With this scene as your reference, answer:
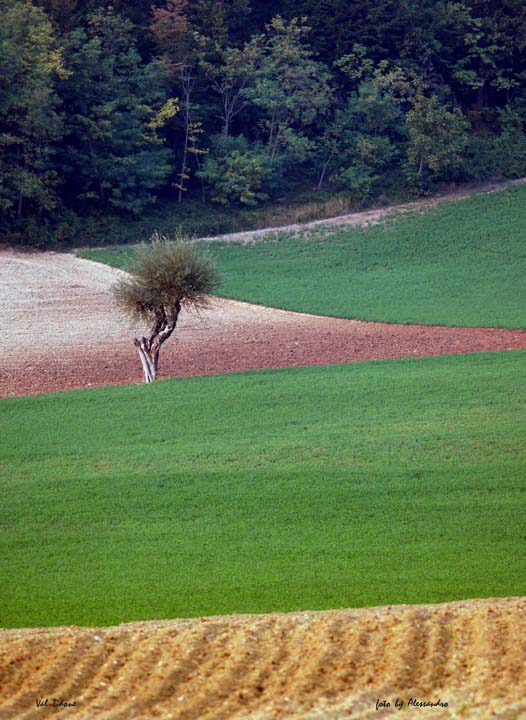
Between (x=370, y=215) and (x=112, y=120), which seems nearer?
(x=370, y=215)

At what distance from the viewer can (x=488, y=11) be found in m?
73.9

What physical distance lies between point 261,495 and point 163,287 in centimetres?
1204

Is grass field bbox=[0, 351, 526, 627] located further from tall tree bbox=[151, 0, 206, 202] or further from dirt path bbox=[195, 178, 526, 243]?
tall tree bbox=[151, 0, 206, 202]

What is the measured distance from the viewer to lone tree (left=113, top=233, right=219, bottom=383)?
28.9 metres

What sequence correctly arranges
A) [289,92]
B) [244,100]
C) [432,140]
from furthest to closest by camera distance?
[244,100] → [289,92] → [432,140]

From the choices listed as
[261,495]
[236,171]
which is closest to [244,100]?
[236,171]

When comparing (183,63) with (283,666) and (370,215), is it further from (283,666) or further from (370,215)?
(283,666)

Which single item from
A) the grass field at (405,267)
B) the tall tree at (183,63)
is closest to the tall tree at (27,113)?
the grass field at (405,267)

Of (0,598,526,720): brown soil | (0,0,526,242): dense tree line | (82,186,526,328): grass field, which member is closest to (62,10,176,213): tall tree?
(0,0,526,242): dense tree line

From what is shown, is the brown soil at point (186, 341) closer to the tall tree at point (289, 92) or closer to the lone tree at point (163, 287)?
the lone tree at point (163, 287)

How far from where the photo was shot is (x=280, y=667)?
35.0ft

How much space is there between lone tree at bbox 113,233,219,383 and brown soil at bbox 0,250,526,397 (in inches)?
66.4

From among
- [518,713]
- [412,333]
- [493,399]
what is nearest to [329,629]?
[518,713]

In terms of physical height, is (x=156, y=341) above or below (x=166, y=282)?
below
